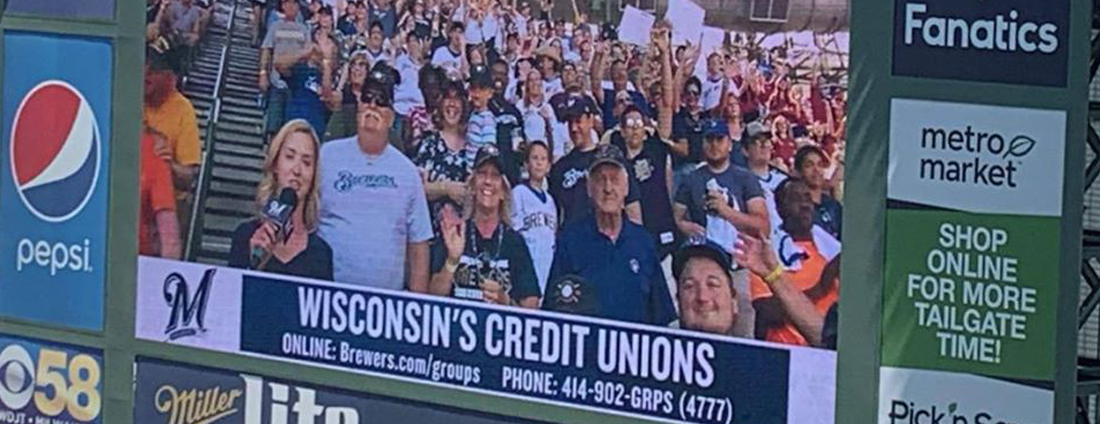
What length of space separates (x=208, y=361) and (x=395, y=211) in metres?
0.96

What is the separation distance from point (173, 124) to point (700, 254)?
2.07 meters

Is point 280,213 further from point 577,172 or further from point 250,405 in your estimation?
point 577,172

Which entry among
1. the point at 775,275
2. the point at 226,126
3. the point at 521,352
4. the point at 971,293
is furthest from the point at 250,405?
the point at 971,293

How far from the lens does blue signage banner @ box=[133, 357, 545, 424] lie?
6938 mm

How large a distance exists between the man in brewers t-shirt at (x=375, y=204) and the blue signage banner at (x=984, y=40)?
5.63ft

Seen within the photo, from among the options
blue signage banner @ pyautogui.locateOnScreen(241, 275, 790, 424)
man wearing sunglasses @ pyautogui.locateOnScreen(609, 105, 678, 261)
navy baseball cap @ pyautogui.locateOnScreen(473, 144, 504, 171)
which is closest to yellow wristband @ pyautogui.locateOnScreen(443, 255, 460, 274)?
blue signage banner @ pyautogui.locateOnScreen(241, 275, 790, 424)

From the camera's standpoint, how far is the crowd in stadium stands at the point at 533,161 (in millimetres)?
6199

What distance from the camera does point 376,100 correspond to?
6.90 m

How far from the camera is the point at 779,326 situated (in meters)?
6.23

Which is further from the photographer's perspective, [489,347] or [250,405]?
[250,405]

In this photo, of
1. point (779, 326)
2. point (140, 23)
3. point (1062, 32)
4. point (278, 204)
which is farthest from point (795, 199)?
point (140, 23)

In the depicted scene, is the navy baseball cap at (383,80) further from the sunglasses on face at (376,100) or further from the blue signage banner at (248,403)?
the blue signage banner at (248,403)

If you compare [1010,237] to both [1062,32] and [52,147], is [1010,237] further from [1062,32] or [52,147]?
[52,147]

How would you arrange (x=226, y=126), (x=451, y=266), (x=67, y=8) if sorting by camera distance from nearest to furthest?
(x=451, y=266), (x=226, y=126), (x=67, y=8)
